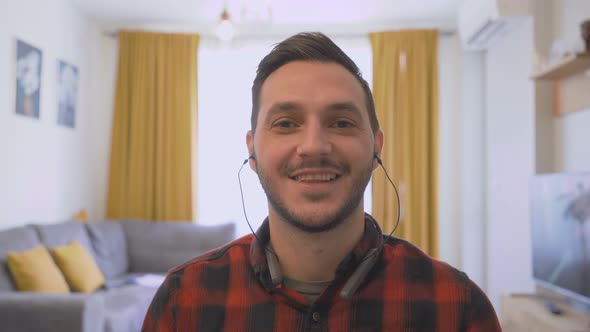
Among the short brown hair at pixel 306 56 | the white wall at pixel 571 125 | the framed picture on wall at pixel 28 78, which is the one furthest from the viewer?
the framed picture on wall at pixel 28 78

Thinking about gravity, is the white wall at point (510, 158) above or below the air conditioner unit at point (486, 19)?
below

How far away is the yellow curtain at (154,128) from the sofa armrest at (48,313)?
2.23 m

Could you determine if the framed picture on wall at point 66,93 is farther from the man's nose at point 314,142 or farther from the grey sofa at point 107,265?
the man's nose at point 314,142

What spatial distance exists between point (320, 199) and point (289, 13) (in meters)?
3.60

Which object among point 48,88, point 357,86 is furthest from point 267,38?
point 357,86

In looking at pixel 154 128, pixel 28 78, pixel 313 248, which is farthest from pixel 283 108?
pixel 154 128

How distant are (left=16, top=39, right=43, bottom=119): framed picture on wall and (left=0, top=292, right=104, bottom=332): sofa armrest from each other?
1.59 m

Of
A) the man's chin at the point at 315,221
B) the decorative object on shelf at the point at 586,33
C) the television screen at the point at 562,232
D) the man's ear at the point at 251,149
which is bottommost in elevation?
the television screen at the point at 562,232

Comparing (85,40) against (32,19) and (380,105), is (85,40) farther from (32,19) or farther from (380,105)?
(380,105)

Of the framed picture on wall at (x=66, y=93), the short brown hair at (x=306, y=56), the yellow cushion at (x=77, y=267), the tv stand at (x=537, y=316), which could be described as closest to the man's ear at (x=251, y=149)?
the short brown hair at (x=306, y=56)

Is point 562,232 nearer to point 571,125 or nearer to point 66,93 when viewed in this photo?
point 571,125

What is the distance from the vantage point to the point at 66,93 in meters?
4.01

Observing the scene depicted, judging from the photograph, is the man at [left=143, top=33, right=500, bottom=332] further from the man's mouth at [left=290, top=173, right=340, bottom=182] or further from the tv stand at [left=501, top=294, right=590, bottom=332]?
the tv stand at [left=501, top=294, right=590, bottom=332]

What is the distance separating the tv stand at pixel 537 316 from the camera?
2121 mm
